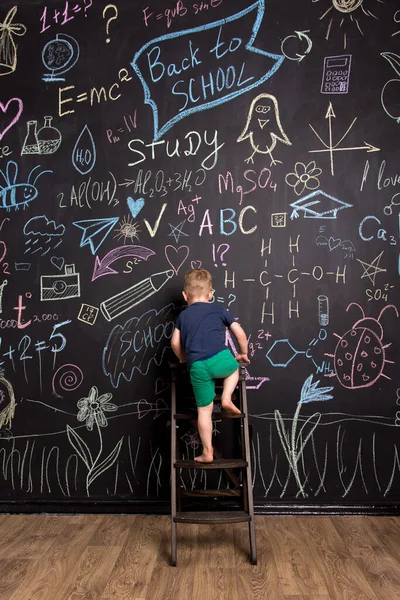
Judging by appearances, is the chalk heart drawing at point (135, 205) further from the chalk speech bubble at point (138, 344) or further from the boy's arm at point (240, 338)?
the boy's arm at point (240, 338)

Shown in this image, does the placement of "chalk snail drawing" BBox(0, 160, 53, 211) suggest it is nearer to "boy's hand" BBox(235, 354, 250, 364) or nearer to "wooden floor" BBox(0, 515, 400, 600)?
"boy's hand" BBox(235, 354, 250, 364)

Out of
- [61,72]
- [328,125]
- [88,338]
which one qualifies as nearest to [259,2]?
[328,125]

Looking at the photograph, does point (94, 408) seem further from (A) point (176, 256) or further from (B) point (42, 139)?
(B) point (42, 139)

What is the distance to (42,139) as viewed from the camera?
3.73m

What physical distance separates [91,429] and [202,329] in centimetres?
107

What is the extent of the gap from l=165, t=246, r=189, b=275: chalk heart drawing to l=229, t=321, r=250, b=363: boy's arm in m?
0.60

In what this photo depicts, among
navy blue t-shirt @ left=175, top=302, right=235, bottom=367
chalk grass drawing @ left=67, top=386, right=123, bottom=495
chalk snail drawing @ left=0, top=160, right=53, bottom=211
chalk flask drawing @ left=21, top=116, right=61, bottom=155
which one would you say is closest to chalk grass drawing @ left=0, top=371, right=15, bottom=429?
chalk grass drawing @ left=67, top=386, right=123, bottom=495

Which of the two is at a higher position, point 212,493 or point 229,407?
point 229,407

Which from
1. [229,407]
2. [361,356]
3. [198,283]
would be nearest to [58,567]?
[229,407]

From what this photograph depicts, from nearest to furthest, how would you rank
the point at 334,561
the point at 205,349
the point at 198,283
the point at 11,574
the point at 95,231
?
the point at 11,574 < the point at 334,561 < the point at 205,349 < the point at 198,283 < the point at 95,231

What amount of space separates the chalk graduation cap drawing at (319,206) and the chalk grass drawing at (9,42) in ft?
6.78

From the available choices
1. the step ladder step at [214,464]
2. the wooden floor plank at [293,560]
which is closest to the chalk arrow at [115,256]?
the step ladder step at [214,464]

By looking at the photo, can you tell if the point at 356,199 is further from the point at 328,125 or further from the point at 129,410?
the point at 129,410

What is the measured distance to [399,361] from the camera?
3578 millimetres
